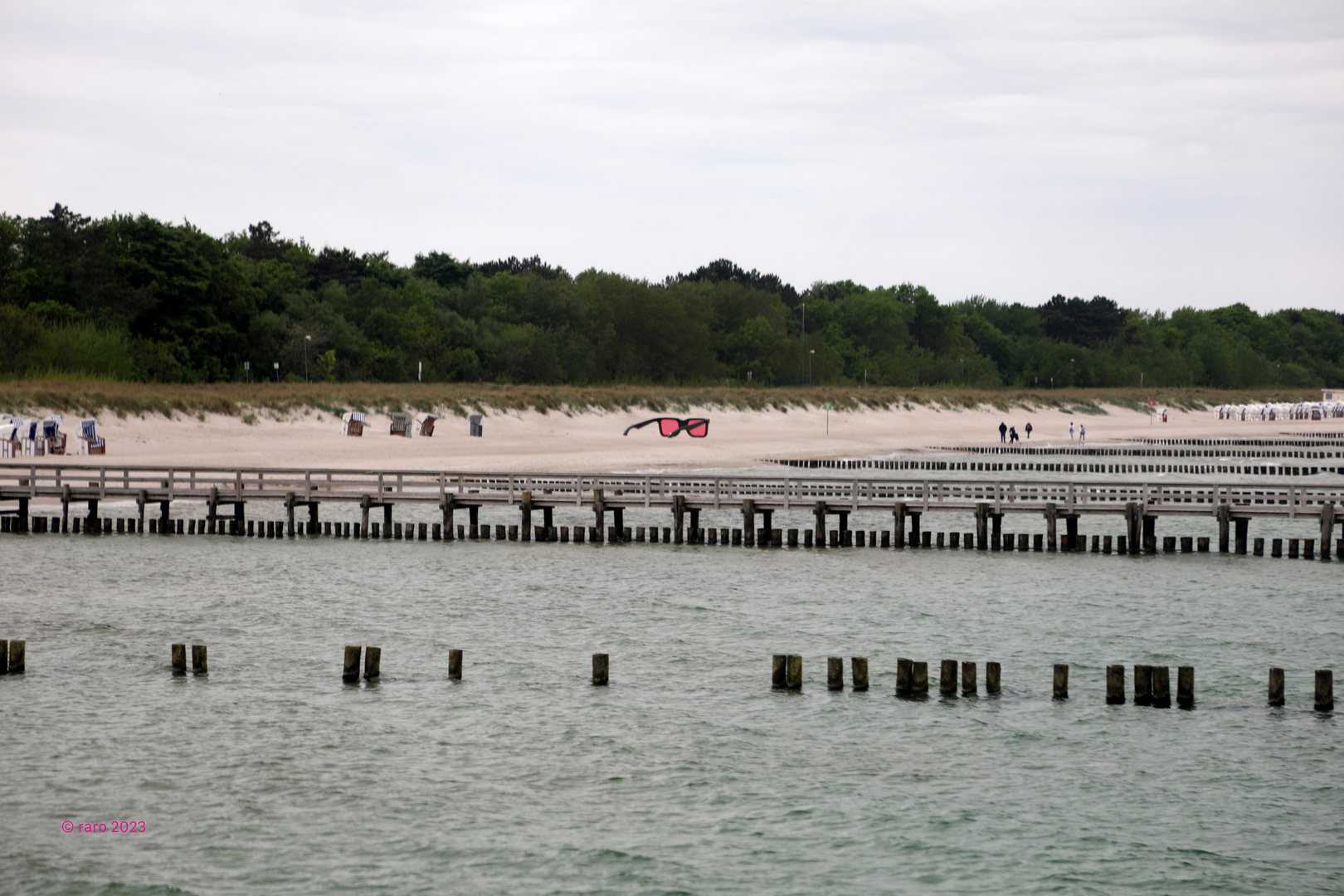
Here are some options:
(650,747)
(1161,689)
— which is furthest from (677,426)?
(650,747)

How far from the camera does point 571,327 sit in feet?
458

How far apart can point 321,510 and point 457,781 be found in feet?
124

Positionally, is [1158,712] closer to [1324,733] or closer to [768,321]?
[1324,733]

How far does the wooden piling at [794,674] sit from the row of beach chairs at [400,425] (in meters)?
55.7

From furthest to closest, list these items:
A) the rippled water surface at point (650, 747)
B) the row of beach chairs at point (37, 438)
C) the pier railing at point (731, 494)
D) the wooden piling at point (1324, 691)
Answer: the row of beach chairs at point (37, 438) → the pier railing at point (731, 494) → the wooden piling at point (1324, 691) → the rippled water surface at point (650, 747)

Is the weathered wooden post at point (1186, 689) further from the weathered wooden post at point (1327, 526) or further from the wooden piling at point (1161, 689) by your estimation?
the weathered wooden post at point (1327, 526)

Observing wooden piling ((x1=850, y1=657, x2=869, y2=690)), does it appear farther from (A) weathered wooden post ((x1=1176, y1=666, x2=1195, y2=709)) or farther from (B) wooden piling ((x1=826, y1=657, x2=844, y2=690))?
(A) weathered wooden post ((x1=1176, y1=666, x2=1195, y2=709))

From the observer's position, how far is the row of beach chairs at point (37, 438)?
195 feet

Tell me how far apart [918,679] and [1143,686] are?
12.4ft

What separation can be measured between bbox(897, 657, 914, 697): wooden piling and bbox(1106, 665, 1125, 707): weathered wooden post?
3259 millimetres

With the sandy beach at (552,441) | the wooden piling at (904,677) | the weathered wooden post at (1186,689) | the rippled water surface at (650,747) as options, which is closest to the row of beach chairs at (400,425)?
the sandy beach at (552,441)

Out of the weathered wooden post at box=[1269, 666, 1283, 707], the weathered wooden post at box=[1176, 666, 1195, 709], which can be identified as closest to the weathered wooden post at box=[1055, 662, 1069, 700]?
the weathered wooden post at box=[1176, 666, 1195, 709]

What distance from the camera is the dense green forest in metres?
94.6

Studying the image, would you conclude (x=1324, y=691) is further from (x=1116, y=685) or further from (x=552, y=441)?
(x=552, y=441)
